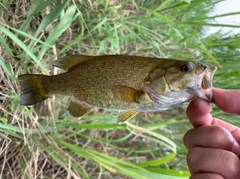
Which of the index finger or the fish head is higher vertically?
the fish head

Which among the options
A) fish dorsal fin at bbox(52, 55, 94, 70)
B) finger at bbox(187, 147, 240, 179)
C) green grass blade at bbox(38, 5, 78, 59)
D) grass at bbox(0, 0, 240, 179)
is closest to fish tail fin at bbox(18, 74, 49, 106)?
fish dorsal fin at bbox(52, 55, 94, 70)

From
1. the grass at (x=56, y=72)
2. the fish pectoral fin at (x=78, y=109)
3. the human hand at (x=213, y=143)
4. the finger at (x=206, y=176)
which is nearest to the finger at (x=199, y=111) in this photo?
the human hand at (x=213, y=143)

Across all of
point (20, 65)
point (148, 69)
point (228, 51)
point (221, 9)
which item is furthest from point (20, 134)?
point (221, 9)

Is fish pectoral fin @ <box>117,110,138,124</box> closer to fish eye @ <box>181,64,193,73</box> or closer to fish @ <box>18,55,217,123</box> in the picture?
fish @ <box>18,55,217,123</box>

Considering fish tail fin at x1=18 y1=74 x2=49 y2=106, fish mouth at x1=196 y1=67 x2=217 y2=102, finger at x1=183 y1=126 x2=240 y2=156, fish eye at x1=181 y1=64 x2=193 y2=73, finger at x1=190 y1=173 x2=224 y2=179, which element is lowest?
finger at x1=190 y1=173 x2=224 y2=179

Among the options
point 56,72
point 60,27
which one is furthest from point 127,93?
point 56,72

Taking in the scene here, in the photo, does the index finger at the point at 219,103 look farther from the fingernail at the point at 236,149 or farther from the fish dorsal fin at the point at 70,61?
the fish dorsal fin at the point at 70,61

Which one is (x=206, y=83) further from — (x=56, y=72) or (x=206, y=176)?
(x=56, y=72)
